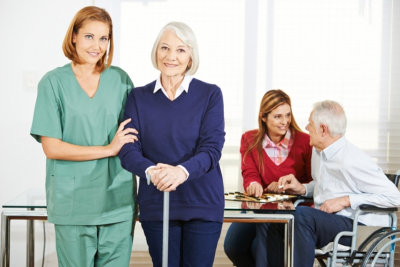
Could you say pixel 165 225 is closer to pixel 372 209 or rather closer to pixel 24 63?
pixel 372 209

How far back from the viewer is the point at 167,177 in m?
1.75

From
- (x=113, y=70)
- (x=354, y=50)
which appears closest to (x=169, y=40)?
(x=113, y=70)

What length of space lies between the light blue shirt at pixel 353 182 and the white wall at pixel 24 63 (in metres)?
2.03

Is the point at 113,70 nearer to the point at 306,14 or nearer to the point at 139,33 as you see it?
the point at 139,33

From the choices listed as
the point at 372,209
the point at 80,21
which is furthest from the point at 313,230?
the point at 80,21

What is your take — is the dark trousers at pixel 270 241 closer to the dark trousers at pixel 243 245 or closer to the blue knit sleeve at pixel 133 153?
the dark trousers at pixel 243 245

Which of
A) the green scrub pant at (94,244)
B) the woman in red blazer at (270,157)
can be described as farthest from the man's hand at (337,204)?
the green scrub pant at (94,244)

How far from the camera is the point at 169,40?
1.92 meters

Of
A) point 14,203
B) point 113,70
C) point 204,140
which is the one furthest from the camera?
point 14,203

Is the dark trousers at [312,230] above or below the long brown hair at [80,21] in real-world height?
below

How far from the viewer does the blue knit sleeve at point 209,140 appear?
181 cm

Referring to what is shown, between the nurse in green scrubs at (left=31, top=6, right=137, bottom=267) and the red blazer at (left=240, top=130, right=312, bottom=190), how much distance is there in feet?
3.77

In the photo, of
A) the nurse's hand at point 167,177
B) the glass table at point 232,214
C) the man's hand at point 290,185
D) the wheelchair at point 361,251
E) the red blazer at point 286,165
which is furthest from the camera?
the red blazer at point 286,165

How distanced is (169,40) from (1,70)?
8.18 ft
